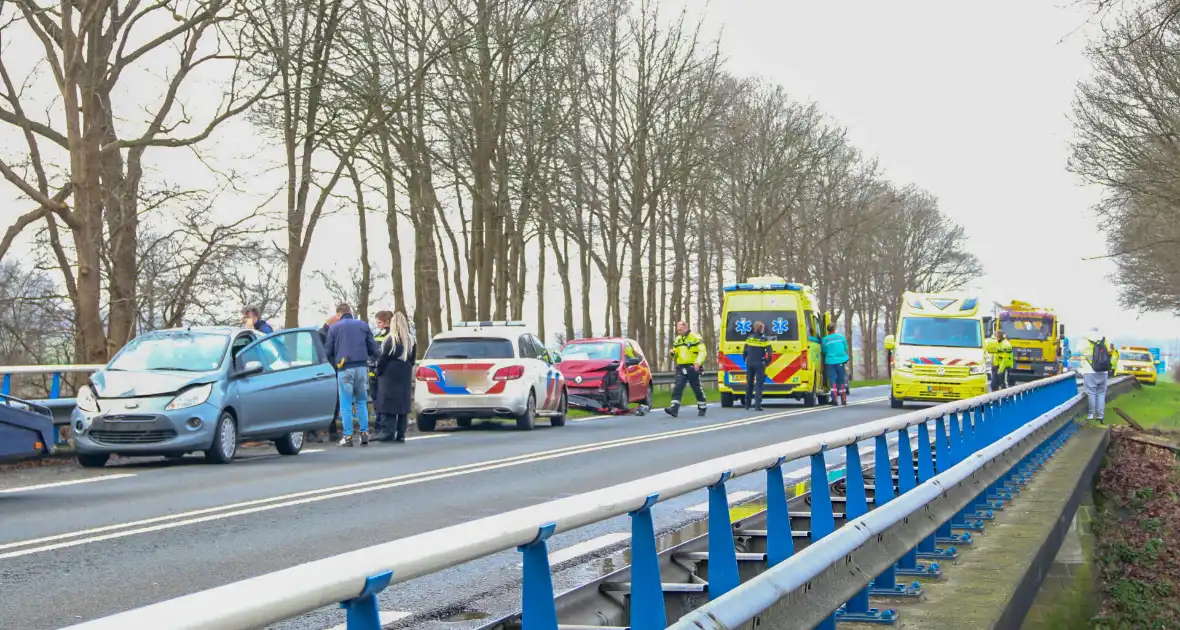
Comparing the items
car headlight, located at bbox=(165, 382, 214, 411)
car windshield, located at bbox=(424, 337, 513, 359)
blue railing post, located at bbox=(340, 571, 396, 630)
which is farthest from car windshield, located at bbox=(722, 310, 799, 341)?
blue railing post, located at bbox=(340, 571, 396, 630)

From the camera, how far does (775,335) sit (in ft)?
110

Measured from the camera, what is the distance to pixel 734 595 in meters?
4.82

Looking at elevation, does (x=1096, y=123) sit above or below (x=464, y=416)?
above

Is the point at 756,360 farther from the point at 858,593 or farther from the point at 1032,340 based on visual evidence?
the point at 1032,340

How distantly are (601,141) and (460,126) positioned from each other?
11.5 meters

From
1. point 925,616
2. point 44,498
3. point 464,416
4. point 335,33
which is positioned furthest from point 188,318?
point 925,616

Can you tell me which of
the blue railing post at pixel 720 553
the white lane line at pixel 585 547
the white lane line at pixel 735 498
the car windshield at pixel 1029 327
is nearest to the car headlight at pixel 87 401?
the white lane line at pixel 735 498

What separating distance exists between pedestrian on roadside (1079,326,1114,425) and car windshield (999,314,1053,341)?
26.0 meters

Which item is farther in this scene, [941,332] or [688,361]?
[941,332]

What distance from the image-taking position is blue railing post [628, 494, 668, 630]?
176 inches

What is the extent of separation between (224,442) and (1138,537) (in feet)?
35.5

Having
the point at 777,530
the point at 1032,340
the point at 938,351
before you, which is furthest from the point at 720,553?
the point at 1032,340

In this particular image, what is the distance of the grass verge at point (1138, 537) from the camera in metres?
13.7

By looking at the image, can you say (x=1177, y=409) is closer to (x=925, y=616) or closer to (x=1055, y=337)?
(x=1055, y=337)
